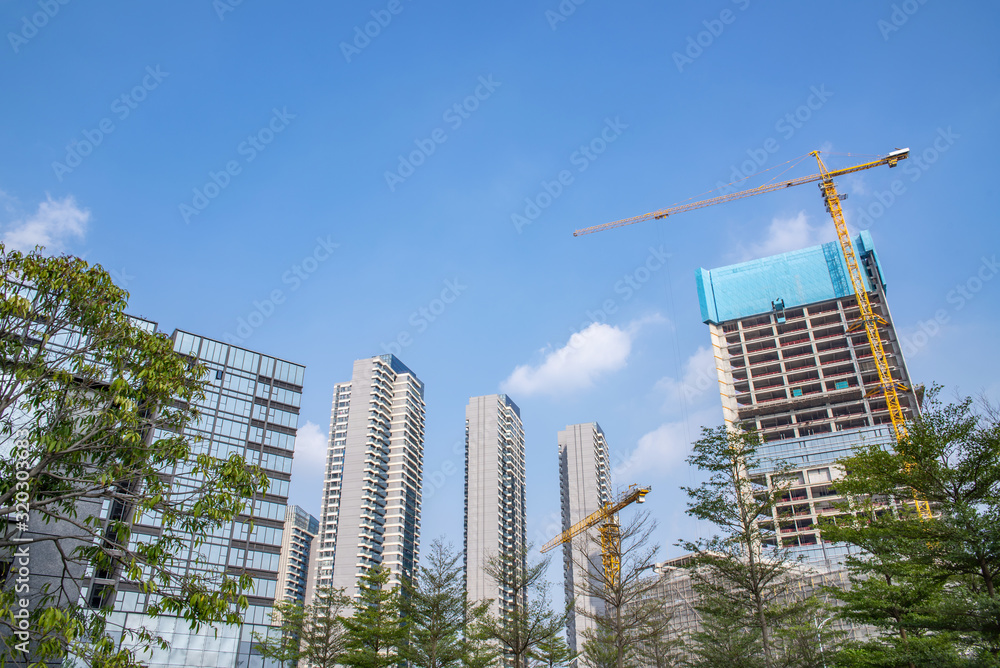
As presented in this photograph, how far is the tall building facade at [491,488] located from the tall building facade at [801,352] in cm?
3864

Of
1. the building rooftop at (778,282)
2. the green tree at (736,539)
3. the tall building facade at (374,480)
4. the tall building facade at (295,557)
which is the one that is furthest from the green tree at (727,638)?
the tall building facade at (295,557)

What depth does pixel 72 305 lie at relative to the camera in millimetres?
10562

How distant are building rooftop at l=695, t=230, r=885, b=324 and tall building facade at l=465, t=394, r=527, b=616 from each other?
40.2 meters

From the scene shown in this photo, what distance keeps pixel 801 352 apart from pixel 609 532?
78.4m

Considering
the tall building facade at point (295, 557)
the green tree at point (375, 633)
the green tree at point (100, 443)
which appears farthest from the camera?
the tall building facade at point (295, 557)

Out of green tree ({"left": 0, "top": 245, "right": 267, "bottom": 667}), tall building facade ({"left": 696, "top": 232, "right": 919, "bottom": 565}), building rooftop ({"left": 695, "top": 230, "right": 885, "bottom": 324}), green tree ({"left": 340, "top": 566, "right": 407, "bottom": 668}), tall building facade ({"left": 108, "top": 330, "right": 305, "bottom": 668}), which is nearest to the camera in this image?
green tree ({"left": 0, "top": 245, "right": 267, "bottom": 667})

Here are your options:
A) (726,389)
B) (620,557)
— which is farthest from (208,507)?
(726,389)

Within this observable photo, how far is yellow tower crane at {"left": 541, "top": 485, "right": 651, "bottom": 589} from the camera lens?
2783cm

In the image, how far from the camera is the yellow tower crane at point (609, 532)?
91.3 ft

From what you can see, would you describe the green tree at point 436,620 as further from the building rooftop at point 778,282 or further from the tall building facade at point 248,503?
the building rooftop at point 778,282

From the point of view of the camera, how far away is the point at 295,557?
452ft

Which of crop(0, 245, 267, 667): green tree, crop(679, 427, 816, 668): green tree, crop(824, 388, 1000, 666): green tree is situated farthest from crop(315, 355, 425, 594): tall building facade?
crop(0, 245, 267, 667): green tree

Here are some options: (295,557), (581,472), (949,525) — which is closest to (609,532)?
(949,525)

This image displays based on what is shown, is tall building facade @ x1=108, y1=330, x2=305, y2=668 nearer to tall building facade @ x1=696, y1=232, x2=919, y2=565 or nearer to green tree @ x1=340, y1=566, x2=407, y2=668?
green tree @ x1=340, y1=566, x2=407, y2=668
